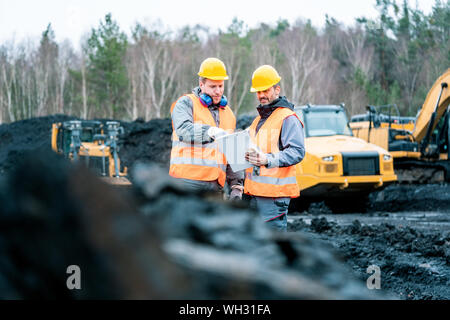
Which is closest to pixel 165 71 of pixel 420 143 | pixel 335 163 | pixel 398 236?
pixel 420 143

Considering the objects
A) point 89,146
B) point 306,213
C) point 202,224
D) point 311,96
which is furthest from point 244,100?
point 202,224

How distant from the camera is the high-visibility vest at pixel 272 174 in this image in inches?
176

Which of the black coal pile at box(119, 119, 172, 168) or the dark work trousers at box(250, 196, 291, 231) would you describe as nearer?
the dark work trousers at box(250, 196, 291, 231)

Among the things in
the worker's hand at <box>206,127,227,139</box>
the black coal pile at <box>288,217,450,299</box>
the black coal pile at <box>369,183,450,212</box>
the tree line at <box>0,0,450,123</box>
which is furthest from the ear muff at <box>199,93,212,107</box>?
the tree line at <box>0,0,450,123</box>

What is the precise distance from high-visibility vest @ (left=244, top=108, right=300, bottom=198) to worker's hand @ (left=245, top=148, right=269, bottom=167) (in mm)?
157

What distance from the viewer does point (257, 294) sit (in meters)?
1.13

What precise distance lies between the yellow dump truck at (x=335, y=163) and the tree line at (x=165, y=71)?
3237cm

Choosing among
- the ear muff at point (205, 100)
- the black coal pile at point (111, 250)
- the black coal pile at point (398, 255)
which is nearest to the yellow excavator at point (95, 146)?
the black coal pile at point (398, 255)

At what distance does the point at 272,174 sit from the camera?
448cm

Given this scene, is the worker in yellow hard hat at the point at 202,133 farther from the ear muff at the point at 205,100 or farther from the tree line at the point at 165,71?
the tree line at the point at 165,71

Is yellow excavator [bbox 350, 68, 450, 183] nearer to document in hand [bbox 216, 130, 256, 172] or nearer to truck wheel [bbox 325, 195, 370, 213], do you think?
truck wheel [bbox 325, 195, 370, 213]

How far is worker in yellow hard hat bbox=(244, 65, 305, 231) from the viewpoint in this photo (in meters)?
4.41
